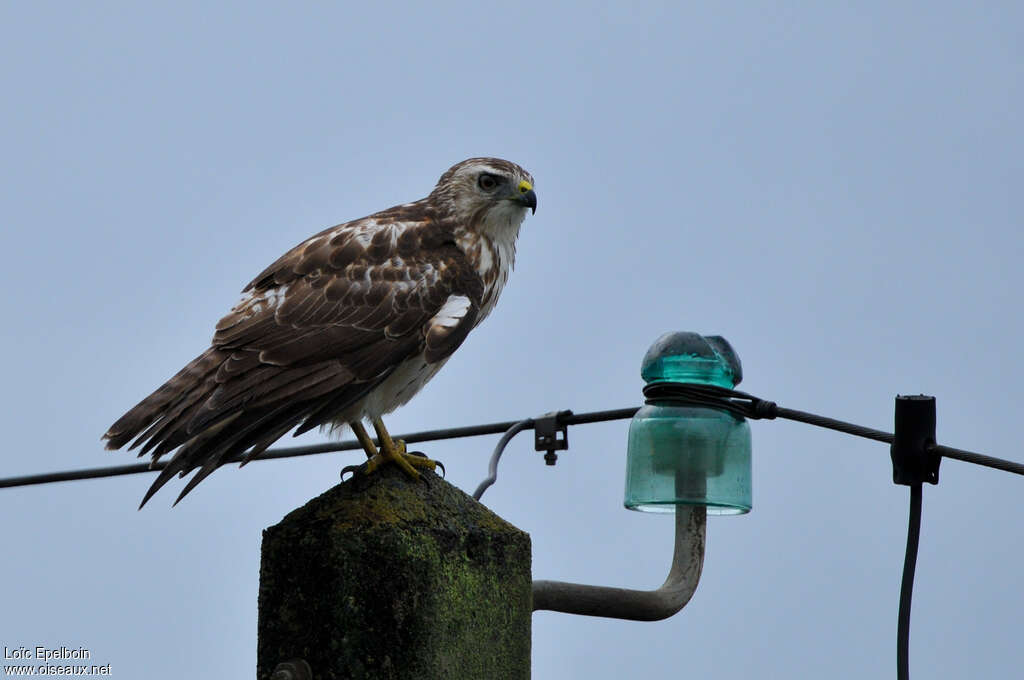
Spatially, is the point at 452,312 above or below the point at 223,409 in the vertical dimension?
above

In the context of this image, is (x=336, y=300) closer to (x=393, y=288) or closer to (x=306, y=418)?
(x=393, y=288)

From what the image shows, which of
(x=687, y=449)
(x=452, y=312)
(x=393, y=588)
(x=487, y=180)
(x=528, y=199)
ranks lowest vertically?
(x=393, y=588)

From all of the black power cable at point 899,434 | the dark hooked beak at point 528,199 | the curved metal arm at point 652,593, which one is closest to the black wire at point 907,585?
the black power cable at point 899,434

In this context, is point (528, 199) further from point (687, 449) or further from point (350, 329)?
point (687, 449)

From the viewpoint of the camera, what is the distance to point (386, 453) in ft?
17.2

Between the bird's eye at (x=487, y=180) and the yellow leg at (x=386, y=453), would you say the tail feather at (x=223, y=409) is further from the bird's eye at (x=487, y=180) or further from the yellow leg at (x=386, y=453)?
the bird's eye at (x=487, y=180)

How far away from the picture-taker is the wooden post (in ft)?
12.4

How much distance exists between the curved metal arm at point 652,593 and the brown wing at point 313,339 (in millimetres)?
1271

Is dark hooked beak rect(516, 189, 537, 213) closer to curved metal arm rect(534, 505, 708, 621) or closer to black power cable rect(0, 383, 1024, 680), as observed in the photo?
black power cable rect(0, 383, 1024, 680)

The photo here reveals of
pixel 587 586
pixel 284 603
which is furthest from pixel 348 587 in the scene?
pixel 587 586

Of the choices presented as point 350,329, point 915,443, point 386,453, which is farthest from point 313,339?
point 915,443

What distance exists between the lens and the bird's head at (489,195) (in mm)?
6965

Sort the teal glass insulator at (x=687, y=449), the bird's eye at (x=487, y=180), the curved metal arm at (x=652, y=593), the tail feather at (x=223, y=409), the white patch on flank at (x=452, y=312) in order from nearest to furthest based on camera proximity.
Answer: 1. the curved metal arm at (x=652, y=593)
2. the tail feather at (x=223, y=409)
3. the teal glass insulator at (x=687, y=449)
4. the white patch on flank at (x=452, y=312)
5. the bird's eye at (x=487, y=180)

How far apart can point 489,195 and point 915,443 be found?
8.79ft
